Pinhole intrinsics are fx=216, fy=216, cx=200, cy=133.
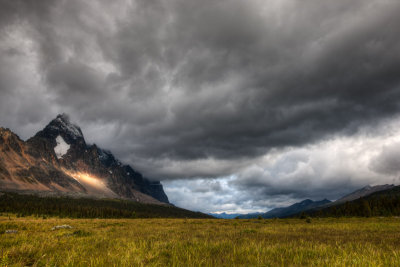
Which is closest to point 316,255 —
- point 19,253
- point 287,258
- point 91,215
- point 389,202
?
point 287,258

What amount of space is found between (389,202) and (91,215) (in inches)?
7053

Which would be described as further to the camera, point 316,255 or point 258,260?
point 316,255

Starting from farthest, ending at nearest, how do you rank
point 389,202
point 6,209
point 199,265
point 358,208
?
point 6,209 < point 389,202 < point 358,208 < point 199,265

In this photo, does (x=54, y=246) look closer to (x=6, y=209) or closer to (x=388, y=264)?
(x=388, y=264)

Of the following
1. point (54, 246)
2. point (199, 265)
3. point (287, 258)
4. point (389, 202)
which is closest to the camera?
point (199, 265)

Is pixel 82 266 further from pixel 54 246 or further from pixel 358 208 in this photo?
pixel 358 208

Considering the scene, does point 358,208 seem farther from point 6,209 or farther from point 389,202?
point 6,209

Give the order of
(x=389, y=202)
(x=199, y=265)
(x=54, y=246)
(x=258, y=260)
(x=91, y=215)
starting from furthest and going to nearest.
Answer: (x=91, y=215), (x=389, y=202), (x=54, y=246), (x=258, y=260), (x=199, y=265)

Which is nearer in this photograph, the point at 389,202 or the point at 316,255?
the point at 316,255

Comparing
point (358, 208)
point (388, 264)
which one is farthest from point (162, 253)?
point (358, 208)

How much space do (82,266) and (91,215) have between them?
16934cm

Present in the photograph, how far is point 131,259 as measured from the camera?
664 centimetres

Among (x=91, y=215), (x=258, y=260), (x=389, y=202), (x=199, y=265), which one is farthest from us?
(x=91, y=215)

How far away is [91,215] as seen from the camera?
14962cm
